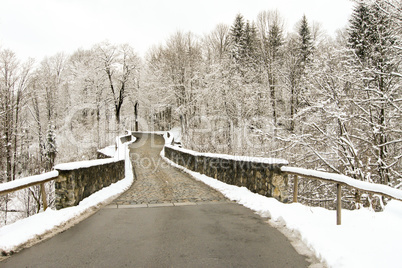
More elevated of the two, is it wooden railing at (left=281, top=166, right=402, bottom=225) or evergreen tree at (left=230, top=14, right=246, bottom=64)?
evergreen tree at (left=230, top=14, right=246, bottom=64)

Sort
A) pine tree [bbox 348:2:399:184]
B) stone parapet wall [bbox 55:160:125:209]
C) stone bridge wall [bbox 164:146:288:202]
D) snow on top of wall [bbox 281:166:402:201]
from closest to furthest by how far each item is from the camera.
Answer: snow on top of wall [bbox 281:166:402:201] < stone parapet wall [bbox 55:160:125:209] < stone bridge wall [bbox 164:146:288:202] < pine tree [bbox 348:2:399:184]

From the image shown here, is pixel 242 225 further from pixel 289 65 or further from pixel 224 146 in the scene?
pixel 289 65

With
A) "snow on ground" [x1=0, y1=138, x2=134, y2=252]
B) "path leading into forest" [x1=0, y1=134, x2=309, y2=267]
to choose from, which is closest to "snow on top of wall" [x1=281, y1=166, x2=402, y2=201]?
"path leading into forest" [x1=0, y1=134, x2=309, y2=267]

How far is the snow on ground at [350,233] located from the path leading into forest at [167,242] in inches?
14.1

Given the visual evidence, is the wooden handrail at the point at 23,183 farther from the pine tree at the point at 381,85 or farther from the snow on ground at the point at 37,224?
the pine tree at the point at 381,85

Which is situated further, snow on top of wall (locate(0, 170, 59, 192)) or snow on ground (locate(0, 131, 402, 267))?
snow on top of wall (locate(0, 170, 59, 192))

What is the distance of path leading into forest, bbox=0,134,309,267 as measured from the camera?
3824 mm

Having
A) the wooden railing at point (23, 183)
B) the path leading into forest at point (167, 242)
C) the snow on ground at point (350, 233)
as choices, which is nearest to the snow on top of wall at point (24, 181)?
the wooden railing at point (23, 183)

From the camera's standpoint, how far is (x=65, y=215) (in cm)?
612

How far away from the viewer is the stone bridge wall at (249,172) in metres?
7.35

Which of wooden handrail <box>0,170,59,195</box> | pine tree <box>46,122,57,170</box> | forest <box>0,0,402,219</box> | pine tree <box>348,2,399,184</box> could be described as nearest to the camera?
wooden handrail <box>0,170,59,195</box>

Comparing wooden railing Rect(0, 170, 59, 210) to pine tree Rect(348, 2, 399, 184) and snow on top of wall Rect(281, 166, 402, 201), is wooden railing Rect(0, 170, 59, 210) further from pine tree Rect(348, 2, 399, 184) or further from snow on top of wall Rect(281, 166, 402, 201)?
pine tree Rect(348, 2, 399, 184)

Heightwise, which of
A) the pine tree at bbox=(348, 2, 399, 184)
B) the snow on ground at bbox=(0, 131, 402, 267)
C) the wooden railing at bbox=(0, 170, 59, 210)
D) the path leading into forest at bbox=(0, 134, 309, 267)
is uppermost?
the pine tree at bbox=(348, 2, 399, 184)

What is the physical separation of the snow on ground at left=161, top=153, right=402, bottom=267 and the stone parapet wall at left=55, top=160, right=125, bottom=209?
15.0 feet
